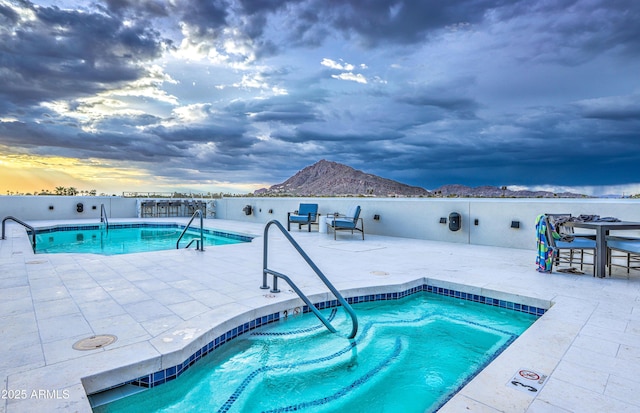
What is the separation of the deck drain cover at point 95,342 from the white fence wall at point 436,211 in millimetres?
6589

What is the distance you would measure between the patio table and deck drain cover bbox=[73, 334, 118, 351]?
16.7ft

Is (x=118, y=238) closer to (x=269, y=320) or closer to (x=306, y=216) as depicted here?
(x=306, y=216)

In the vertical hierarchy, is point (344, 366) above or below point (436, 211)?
below

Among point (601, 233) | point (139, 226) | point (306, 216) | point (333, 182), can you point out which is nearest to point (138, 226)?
point (139, 226)

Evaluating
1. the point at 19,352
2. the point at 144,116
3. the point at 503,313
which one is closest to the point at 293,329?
the point at 19,352

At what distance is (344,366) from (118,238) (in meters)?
9.56

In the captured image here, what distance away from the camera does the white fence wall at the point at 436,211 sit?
6.00 m

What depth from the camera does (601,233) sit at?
4.21m

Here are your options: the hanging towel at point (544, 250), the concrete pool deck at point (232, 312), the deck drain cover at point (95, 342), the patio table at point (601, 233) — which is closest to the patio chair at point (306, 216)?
the concrete pool deck at point (232, 312)

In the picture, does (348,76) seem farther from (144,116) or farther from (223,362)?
(223,362)

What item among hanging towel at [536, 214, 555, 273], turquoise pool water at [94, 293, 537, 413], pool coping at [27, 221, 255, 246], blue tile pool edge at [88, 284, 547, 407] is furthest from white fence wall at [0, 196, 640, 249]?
turquoise pool water at [94, 293, 537, 413]

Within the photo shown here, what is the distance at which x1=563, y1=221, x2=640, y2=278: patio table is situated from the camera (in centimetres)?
415

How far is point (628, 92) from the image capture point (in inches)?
448

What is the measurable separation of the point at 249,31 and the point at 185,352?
9927 mm
